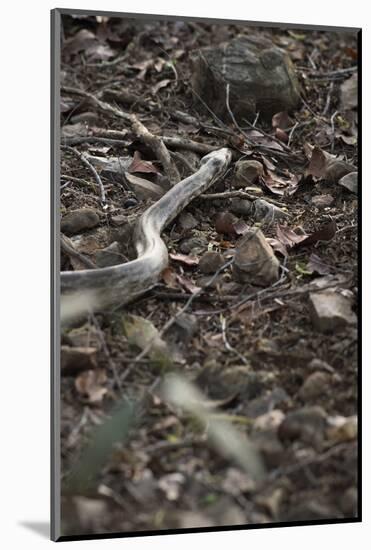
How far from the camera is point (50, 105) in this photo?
10.5 ft

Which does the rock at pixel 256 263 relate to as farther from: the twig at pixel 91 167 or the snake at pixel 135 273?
the twig at pixel 91 167

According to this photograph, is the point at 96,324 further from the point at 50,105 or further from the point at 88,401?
the point at 50,105

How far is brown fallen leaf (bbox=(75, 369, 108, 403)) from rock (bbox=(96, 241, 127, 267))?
1.46 ft

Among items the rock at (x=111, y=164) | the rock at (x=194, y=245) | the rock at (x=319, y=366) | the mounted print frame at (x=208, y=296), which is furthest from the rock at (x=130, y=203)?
the rock at (x=319, y=366)

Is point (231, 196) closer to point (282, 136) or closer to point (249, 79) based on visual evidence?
point (282, 136)

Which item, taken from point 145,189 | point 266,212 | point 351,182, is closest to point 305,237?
point 266,212

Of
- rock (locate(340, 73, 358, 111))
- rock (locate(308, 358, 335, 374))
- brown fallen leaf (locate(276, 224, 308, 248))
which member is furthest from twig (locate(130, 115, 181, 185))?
rock (locate(308, 358, 335, 374))

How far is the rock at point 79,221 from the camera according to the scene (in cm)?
350

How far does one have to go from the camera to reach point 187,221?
3758 mm

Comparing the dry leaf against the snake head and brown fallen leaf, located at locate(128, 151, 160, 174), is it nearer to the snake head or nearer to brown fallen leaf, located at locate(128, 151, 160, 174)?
brown fallen leaf, located at locate(128, 151, 160, 174)

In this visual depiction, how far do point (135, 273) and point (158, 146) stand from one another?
0.84 metres

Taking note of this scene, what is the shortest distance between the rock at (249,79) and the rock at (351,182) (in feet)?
1.95

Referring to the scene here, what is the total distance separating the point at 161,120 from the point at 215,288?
106cm

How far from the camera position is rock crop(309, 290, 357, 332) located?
337cm
